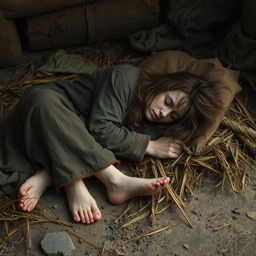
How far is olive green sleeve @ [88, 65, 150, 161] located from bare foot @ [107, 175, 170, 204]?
185mm

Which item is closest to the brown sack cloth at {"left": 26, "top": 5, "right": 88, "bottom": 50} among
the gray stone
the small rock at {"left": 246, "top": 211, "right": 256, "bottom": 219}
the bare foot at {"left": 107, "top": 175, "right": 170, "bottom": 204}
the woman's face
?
the woman's face

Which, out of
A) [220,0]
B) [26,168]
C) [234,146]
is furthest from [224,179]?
[220,0]

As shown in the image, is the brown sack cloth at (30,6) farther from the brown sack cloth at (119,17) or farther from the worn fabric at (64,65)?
the worn fabric at (64,65)

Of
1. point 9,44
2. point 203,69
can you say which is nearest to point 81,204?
point 203,69

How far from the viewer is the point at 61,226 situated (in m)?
2.42

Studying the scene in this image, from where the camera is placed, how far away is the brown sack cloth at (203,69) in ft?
9.56

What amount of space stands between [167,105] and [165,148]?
25 centimetres

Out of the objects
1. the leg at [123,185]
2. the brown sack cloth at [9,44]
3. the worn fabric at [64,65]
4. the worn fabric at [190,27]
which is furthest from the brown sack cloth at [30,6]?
Result: the leg at [123,185]

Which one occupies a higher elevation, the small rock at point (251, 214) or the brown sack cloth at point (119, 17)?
the brown sack cloth at point (119, 17)

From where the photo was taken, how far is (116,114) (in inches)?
105

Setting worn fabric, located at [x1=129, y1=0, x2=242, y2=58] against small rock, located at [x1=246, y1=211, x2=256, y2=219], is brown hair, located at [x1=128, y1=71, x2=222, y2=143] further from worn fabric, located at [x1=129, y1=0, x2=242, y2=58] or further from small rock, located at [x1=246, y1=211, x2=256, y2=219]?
worn fabric, located at [x1=129, y1=0, x2=242, y2=58]

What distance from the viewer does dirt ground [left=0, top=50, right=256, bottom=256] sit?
233cm

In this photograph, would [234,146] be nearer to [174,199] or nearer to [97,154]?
[174,199]

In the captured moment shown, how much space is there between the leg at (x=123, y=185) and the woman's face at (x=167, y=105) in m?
0.40
